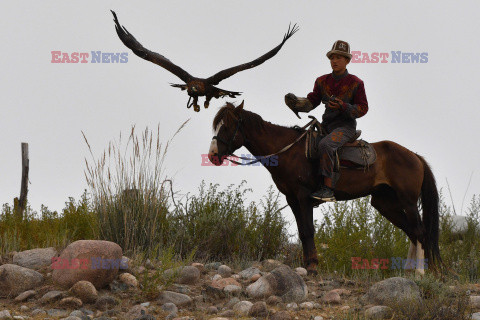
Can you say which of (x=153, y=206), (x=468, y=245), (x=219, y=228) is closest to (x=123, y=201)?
(x=153, y=206)

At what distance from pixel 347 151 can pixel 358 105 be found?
2.16ft

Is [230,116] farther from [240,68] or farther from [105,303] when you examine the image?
[105,303]

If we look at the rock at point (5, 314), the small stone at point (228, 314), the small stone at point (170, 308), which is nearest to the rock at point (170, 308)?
the small stone at point (170, 308)

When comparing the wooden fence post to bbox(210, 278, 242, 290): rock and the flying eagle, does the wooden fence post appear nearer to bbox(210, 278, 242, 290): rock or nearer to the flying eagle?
the flying eagle

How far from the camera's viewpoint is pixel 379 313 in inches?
234

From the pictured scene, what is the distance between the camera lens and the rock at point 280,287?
659 centimetres

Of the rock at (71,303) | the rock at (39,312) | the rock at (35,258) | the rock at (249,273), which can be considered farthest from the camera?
the rock at (35,258)

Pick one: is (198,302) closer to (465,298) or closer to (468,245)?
(465,298)

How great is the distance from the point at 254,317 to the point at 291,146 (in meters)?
2.69

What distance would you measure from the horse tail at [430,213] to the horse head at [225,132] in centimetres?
301

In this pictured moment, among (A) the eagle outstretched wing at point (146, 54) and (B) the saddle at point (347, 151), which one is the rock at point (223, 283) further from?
(A) the eagle outstretched wing at point (146, 54)

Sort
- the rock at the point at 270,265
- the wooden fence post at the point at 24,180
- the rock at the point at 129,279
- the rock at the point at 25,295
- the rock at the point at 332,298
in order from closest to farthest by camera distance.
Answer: the rock at the point at 25,295, the rock at the point at 332,298, the rock at the point at 129,279, the rock at the point at 270,265, the wooden fence post at the point at 24,180

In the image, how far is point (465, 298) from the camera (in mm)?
6363

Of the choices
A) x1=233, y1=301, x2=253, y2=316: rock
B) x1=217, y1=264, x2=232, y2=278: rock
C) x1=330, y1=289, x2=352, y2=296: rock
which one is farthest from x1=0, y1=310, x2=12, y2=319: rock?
x1=330, y1=289, x2=352, y2=296: rock
